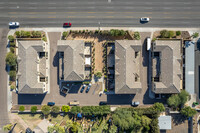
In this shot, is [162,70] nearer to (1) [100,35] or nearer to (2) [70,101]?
(1) [100,35]

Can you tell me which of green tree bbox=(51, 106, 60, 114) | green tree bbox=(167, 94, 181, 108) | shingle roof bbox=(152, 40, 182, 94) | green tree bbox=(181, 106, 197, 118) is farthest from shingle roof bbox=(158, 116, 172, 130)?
green tree bbox=(51, 106, 60, 114)

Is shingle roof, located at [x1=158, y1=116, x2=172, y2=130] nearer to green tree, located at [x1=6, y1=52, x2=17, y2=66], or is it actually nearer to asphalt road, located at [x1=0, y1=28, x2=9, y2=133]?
green tree, located at [x1=6, y1=52, x2=17, y2=66]

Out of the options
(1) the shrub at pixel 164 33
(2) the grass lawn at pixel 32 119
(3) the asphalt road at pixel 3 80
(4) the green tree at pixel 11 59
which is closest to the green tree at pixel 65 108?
(2) the grass lawn at pixel 32 119

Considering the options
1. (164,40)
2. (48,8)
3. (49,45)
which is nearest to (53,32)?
(49,45)

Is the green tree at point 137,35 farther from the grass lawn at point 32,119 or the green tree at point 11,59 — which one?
the grass lawn at point 32,119

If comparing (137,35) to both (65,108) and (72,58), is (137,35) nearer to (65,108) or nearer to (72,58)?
(72,58)

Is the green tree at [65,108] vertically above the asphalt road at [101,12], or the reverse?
the asphalt road at [101,12]
